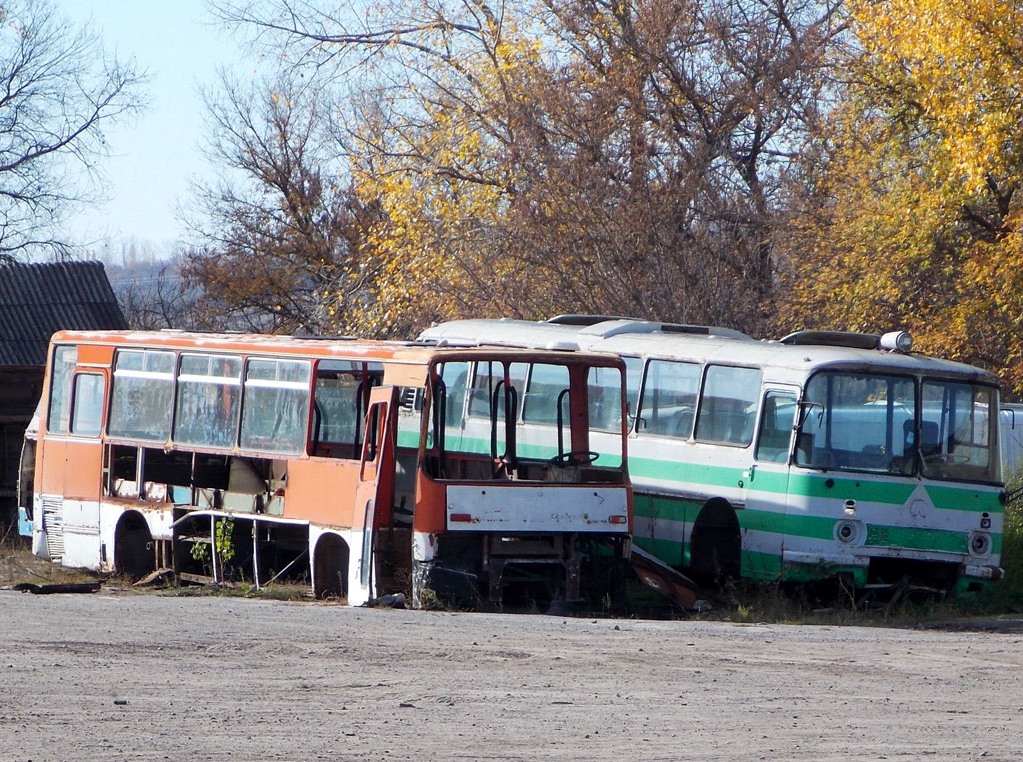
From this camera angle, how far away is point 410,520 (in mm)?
15203

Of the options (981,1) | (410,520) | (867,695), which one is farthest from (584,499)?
(981,1)

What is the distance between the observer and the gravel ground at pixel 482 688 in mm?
7816

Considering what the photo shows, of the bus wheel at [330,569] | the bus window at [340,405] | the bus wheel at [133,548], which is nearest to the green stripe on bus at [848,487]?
the bus window at [340,405]

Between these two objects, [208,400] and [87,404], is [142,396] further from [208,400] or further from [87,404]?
[208,400]

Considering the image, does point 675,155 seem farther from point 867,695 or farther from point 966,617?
point 867,695

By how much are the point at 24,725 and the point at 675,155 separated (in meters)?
18.9

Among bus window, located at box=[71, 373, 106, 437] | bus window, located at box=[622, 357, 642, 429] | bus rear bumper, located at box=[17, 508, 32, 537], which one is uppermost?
bus window, located at box=[622, 357, 642, 429]

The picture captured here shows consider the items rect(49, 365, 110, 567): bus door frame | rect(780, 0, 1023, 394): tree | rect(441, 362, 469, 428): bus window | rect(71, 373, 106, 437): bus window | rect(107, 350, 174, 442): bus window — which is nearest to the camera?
rect(441, 362, 469, 428): bus window

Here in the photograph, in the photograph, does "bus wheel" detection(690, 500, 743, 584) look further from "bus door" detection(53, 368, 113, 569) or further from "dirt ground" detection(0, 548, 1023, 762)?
"bus door" detection(53, 368, 113, 569)

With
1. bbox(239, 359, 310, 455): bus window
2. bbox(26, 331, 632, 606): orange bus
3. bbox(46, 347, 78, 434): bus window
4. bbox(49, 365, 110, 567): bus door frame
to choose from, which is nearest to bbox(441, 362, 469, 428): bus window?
bbox(26, 331, 632, 606): orange bus

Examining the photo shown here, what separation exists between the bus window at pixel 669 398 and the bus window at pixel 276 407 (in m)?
3.76

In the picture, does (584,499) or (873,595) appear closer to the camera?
(584,499)

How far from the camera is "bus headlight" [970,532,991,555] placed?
15602mm

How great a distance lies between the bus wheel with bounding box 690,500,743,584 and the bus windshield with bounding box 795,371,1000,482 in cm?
130
